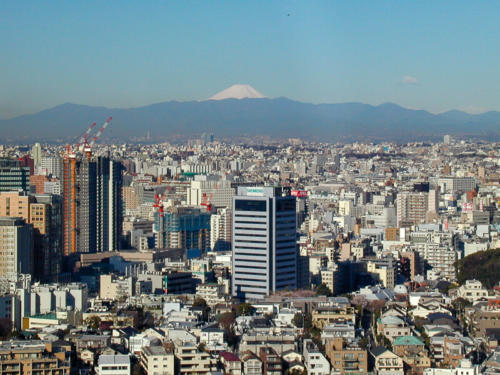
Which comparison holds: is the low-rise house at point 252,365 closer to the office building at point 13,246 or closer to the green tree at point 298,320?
the green tree at point 298,320

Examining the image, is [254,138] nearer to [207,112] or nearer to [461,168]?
[207,112]

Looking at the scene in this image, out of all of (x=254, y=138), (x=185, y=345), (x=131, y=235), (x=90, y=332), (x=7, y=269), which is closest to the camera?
(x=185, y=345)

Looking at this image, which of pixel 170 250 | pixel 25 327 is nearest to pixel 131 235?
pixel 170 250

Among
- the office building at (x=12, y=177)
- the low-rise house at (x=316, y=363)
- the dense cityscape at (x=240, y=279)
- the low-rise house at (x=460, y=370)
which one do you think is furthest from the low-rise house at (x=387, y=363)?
the office building at (x=12, y=177)

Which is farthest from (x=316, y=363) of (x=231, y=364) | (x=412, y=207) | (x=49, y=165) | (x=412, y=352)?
(x=49, y=165)

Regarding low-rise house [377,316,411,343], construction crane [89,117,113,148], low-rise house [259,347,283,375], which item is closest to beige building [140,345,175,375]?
low-rise house [259,347,283,375]
